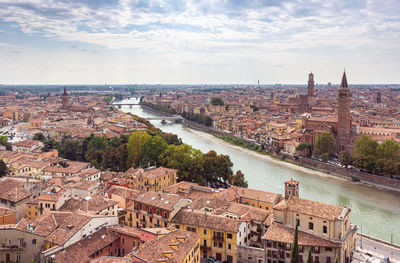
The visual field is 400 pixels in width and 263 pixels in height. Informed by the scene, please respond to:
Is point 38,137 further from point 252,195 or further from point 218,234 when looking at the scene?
point 218,234

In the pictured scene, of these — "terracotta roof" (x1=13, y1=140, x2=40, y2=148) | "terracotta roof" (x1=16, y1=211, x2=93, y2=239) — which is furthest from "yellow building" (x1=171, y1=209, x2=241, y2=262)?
"terracotta roof" (x1=13, y1=140, x2=40, y2=148)

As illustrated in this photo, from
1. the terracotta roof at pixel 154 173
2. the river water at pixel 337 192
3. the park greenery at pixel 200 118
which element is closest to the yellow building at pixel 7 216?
the terracotta roof at pixel 154 173

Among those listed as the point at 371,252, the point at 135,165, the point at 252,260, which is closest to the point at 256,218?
the point at 252,260

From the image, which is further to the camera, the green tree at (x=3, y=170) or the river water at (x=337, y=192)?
the green tree at (x=3, y=170)

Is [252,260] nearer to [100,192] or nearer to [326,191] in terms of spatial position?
[100,192]

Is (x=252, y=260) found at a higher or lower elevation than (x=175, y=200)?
lower

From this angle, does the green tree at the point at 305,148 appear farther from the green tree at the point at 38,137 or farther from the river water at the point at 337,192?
the green tree at the point at 38,137

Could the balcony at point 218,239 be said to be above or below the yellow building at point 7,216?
below

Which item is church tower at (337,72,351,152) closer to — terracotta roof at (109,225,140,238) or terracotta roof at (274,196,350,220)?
terracotta roof at (274,196,350,220)
